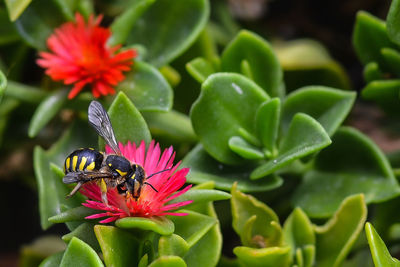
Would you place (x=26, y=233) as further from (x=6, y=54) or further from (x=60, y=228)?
(x=6, y=54)

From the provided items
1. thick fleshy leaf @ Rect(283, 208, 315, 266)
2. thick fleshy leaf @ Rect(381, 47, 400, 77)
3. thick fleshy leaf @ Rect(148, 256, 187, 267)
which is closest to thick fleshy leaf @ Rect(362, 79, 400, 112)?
thick fleshy leaf @ Rect(381, 47, 400, 77)

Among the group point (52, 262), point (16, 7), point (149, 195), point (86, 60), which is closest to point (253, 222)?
point (149, 195)

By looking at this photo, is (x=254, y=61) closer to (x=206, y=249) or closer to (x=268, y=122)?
(x=268, y=122)

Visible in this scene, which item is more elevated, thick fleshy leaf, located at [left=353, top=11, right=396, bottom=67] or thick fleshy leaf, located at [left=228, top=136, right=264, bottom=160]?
thick fleshy leaf, located at [left=353, top=11, right=396, bottom=67]

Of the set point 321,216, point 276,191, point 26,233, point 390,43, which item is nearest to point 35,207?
point 26,233

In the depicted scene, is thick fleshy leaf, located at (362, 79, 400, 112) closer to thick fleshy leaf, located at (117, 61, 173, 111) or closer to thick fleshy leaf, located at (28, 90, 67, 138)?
thick fleshy leaf, located at (117, 61, 173, 111)

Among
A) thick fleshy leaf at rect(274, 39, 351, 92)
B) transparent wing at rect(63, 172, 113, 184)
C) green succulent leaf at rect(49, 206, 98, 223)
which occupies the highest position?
transparent wing at rect(63, 172, 113, 184)

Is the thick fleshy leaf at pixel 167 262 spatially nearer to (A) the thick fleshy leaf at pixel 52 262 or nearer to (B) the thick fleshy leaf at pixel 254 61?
(A) the thick fleshy leaf at pixel 52 262
